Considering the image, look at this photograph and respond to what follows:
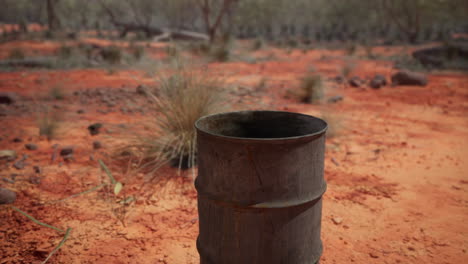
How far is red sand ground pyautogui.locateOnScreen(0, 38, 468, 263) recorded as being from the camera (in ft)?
6.93

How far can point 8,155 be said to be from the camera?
337 centimetres

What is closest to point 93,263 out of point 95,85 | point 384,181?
point 384,181

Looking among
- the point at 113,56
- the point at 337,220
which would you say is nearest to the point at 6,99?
the point at 337,220

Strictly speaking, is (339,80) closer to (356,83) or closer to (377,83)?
(356,83)

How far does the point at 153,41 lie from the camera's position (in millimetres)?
21562

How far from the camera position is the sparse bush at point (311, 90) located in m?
6.32

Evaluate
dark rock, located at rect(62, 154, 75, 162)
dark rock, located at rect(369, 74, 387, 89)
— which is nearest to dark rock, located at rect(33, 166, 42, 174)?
dark rock, located at rect(62, 154, 75, 162)

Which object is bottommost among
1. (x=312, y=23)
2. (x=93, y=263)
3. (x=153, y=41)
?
(x=93, y=263)

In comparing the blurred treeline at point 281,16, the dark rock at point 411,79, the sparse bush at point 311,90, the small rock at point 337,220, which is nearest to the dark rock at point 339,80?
the dark rock at point 411,79

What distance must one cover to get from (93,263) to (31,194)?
45.2 inches

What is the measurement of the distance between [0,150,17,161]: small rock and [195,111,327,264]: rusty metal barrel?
281 centimetres

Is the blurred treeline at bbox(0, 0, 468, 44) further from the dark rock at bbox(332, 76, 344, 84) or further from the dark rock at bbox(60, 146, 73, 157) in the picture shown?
the dark rock at bbox(60, 146, 73, 157)

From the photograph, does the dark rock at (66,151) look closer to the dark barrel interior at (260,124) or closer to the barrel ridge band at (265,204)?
the dark barrel interior at (260,124)

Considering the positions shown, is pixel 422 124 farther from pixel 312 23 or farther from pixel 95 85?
pixel 312 23
